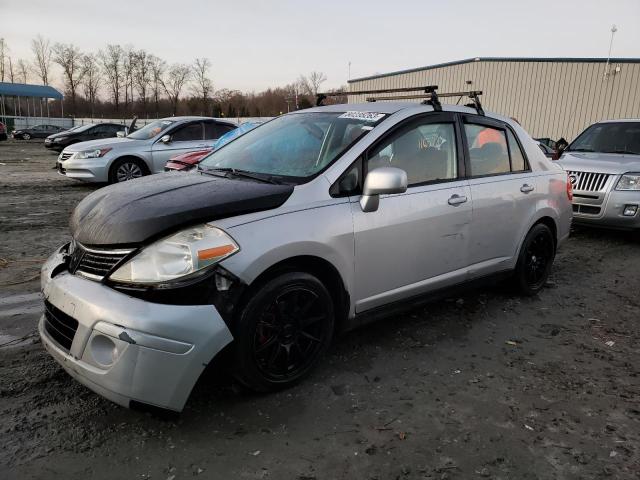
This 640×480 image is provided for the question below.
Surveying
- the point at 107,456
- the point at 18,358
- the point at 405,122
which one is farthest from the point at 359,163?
the point at 18,358

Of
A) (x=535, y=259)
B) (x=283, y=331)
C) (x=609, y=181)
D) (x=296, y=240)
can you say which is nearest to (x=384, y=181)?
(x=296, y=240)

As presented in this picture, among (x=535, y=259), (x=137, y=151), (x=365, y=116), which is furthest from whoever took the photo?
(x=137, y=151)

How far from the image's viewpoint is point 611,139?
26.8 ft

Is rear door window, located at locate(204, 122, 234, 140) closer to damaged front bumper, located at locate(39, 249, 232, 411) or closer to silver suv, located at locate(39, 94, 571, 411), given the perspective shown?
silver suv, located at locate(39, 94, 571, 411)

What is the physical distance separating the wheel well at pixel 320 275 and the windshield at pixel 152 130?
Result: 9.22 meters

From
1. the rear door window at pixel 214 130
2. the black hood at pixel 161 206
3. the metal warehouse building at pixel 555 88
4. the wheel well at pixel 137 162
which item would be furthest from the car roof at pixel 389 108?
the metal warehouse building at pixel 555 88

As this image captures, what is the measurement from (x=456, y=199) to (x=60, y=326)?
2.75m

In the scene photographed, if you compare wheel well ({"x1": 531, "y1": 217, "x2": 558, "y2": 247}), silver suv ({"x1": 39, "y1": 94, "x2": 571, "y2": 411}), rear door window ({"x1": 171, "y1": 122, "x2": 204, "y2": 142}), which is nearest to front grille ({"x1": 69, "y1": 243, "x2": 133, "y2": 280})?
silver suv ({"x1": 39, "y1": 94, "x2": 571, "y2": 411})

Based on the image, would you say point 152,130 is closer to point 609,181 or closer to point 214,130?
point 214,130

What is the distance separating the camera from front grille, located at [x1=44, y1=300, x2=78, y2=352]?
A: 2.53 meters

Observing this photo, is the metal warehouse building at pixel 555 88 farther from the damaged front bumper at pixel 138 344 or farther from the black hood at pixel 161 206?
the damaged front bumper at pixel 138 344

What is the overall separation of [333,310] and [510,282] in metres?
2.40

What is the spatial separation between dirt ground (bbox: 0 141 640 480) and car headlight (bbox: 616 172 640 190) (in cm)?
335

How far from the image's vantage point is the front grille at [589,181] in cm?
706
